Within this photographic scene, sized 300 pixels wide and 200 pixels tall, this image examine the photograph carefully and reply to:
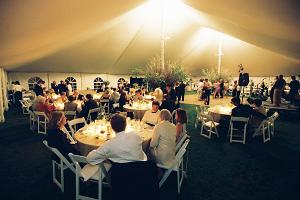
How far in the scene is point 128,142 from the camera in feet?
9.22

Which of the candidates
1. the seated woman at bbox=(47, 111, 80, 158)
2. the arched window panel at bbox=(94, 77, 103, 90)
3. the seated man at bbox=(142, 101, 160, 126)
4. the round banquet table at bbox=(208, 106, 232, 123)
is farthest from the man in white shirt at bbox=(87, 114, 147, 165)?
the arched window panel at bbox=(94, 77, 103, 90)

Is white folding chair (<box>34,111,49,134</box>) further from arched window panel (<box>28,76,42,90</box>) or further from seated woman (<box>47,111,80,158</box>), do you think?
arched window panel (<box>28,76,42,90</box>)

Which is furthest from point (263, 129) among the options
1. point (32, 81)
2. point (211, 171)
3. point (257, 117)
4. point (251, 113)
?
point (32, 81)

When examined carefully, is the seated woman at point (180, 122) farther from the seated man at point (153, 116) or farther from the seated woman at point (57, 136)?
the seated woman at point (57, 136)

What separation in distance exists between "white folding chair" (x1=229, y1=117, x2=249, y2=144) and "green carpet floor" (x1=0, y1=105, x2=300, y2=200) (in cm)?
25

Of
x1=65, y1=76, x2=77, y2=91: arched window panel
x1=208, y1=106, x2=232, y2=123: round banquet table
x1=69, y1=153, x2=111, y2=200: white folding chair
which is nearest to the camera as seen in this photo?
x1=69, y1=153, x2=111, y2=200: white folding chair

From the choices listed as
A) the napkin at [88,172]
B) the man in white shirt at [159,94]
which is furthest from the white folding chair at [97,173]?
the man in white shirt at [159,94]

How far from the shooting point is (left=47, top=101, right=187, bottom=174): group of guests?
110 inches

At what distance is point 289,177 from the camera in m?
4.39

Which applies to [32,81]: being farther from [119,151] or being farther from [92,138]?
[119,151]

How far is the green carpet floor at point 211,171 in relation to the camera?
3715mm

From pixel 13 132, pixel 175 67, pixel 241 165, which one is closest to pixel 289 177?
pixel 241 165

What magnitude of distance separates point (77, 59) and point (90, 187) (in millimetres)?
10625

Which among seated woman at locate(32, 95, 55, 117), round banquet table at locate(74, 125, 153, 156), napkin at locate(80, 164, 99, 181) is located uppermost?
seated woman at locate(32, 95, 55, 117)
